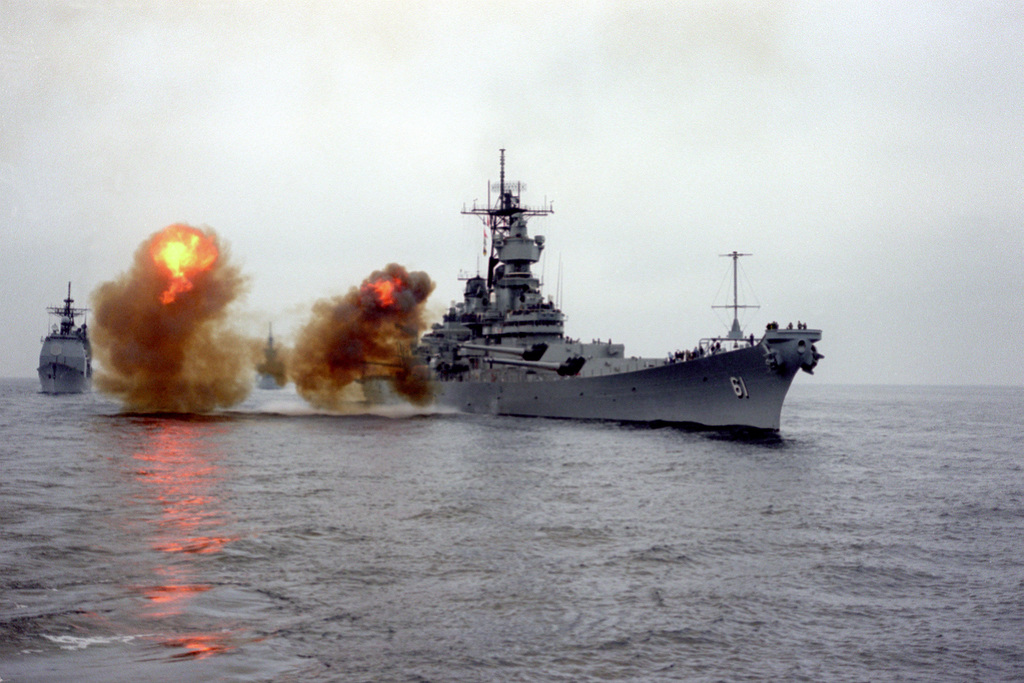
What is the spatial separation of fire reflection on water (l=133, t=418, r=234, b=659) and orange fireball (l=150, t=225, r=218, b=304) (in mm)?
14203

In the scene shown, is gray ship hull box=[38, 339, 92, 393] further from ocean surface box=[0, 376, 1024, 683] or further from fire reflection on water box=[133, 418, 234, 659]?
ocean surface box=[0, 376, 1024, 683]

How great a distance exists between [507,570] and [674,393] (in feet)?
90.7

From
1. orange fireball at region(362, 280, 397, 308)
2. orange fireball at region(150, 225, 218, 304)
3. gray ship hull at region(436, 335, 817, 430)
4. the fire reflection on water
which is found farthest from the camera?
orange fireball at region(362, 280, 397, 308)

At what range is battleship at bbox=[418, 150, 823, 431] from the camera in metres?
37.6

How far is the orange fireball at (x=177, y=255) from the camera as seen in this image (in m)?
49.6

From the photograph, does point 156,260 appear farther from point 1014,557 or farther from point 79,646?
point 1014,557

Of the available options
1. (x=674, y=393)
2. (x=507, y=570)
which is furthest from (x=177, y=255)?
(x=507, y=570)

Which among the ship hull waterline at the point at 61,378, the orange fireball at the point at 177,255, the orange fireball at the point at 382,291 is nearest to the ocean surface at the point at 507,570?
the orange fireball at the point at 177,255

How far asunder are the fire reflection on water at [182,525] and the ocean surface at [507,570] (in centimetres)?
8

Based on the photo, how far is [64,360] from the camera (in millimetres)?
104062

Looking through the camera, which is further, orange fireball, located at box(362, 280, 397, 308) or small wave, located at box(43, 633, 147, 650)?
orange fireball, located at box(362, 280, 397, 308)

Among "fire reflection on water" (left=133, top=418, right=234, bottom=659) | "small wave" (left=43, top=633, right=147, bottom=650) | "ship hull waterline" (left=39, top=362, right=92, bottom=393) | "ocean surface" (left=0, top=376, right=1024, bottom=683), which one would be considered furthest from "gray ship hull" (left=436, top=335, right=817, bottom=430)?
"ship hull waterline" (left=39, top=362, right=92, bottom=393)

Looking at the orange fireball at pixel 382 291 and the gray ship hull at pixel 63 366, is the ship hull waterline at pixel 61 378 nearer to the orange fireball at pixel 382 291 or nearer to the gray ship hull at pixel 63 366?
the gray ship hull at pixel 63 366

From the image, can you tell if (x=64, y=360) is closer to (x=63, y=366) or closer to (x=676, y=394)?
(x=63, y=366)
